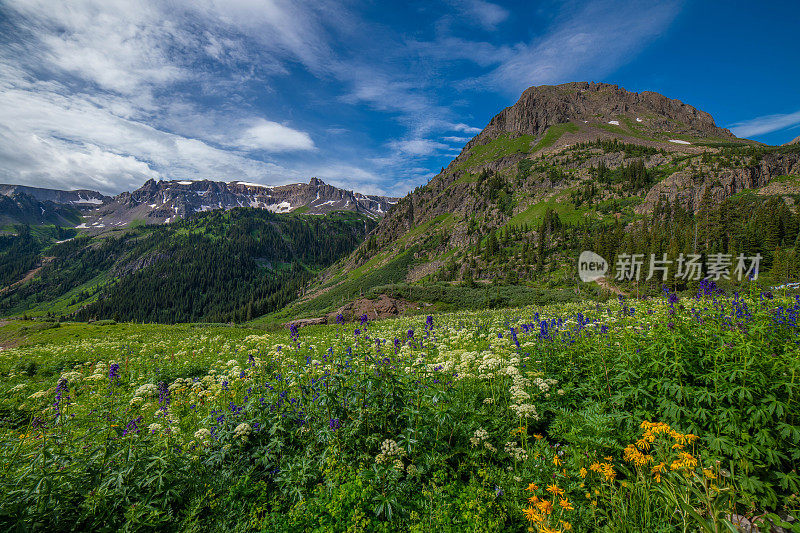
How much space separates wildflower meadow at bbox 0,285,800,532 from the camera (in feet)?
12.2

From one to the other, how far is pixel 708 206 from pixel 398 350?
120m

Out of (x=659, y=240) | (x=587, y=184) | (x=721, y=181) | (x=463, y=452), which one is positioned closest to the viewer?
(x=463, y=452)

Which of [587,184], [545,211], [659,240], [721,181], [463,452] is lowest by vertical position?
[463,452]

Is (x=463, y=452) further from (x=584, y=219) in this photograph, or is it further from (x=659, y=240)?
(x=584, y=219)

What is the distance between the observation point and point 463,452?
18.0ft

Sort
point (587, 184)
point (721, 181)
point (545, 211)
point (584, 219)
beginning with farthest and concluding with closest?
point (587, 184), point (545, 211), point (721, 181), point (584, 219)

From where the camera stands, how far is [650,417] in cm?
499

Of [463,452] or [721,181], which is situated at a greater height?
[721,181]

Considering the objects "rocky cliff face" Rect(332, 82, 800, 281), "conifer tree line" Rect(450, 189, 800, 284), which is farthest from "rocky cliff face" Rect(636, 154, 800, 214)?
"conifer tree line" Rect(450, 189, 800, 284)

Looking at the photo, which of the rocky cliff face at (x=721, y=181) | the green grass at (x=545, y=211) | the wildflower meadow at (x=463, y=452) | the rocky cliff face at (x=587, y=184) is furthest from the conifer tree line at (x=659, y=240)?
the wildflower meadow at (x=463, y=452)

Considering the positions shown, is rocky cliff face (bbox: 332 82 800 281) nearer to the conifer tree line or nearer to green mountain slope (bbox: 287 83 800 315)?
green mountain slope (bbox: 287 83 800 315)

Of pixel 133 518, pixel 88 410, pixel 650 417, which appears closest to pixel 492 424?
pixel 650 417

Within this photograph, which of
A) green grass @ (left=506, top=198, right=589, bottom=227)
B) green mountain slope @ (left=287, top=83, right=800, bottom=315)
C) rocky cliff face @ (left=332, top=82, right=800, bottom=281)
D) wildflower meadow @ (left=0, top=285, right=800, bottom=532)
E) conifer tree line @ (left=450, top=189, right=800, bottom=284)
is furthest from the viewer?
green grass @ (left=506, top=198, right=589, bottom=227)

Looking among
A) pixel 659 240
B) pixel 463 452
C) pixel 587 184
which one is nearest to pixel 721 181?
pixel 587 184
